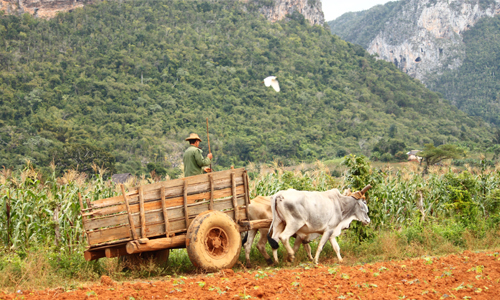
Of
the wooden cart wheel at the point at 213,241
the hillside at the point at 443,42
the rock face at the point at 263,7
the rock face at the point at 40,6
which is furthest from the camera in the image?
the hillside at the point at 443,42

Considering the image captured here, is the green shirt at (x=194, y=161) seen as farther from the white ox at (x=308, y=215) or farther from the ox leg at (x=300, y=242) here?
the ox leg at (x=300, y=242)

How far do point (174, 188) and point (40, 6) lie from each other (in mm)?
86120

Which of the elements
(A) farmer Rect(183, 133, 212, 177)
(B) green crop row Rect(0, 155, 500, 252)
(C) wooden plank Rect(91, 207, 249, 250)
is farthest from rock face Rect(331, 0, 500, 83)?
(C) wooden plank Rect(91, 207, 249, 250)

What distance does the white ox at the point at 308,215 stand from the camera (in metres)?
7.73

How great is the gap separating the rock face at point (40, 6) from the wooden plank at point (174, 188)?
82869 mm

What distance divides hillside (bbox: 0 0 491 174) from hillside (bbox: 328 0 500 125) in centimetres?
2724

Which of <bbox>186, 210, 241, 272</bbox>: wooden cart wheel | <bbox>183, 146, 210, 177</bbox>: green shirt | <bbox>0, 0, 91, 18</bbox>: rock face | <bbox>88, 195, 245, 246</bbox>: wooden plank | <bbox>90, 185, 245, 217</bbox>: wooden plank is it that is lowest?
<bbox>186, 210, 241, 272</bbox>: wooden cart wheel

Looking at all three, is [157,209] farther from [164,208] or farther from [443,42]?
[443,42]

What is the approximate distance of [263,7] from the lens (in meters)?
103

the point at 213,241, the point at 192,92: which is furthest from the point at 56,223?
the point at 192,92

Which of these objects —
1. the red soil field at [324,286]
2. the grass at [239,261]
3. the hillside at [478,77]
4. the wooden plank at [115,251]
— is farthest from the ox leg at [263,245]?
the hillside at [478,77]

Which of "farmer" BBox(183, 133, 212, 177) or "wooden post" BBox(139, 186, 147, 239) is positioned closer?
"wooden post" BBox(139, 186, 147, 239)

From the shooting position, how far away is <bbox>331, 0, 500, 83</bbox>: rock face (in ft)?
427

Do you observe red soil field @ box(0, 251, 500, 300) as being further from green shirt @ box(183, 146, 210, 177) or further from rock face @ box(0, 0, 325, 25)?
rock face @ box(0, 0, 325, 25)
